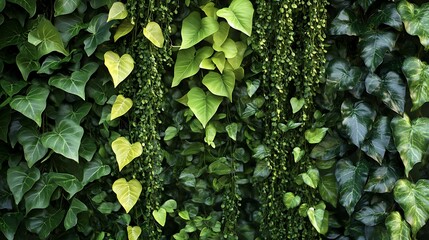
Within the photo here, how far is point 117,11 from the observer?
1.91 meters

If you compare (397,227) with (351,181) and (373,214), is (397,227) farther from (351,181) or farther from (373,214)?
(351,181)

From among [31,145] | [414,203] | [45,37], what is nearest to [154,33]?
[45,37]

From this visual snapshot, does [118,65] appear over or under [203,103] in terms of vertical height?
over

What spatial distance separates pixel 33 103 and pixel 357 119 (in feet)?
3.75

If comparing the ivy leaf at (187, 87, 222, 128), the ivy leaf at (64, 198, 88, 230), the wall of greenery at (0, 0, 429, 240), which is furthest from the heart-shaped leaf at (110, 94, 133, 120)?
the ivy leaf at (64, 198, 88, 230)

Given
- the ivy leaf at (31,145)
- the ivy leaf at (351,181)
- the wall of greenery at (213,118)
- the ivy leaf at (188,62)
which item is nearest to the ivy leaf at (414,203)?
the wall of greenery at (213,118)

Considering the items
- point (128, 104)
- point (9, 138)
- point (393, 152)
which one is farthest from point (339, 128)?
point (9, 138)

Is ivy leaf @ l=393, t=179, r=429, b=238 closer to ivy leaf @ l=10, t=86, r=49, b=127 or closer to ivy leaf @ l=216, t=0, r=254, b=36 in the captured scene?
ivy leaf @ l=216, t=0, r=254, b=36

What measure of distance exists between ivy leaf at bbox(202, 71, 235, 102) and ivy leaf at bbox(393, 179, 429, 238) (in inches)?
26.7

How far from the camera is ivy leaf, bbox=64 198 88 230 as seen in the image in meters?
2.00

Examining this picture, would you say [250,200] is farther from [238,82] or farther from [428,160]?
[428,160]

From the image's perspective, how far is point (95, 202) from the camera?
2064 mm

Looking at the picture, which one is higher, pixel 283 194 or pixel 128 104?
pixel 128 104

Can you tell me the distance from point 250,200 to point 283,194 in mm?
159
